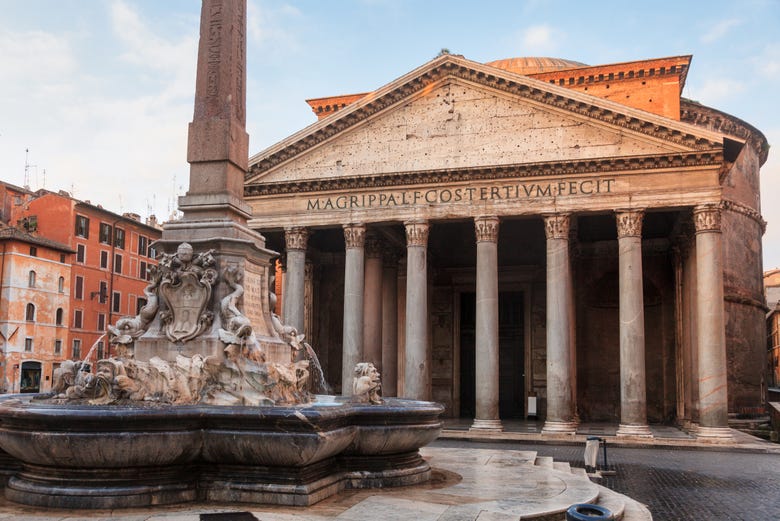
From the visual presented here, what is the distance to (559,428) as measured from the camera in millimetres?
21188

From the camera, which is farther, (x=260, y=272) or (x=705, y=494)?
(x=705, y=494)

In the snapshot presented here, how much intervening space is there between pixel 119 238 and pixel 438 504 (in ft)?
134

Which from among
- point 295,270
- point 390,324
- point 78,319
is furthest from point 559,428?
point 78,319

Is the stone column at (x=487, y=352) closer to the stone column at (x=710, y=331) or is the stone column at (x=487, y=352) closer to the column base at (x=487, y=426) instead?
the column base at (x=487, y=426)

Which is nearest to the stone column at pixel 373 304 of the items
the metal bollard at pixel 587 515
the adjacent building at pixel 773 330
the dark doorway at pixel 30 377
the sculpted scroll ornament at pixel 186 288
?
the sculpted scroll ornament at pixel 186 288

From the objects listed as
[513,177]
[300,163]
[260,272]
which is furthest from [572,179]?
[260,272]

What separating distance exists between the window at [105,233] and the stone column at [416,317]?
25629 mm

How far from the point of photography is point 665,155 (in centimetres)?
2111

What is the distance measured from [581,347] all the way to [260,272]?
73.6 feet

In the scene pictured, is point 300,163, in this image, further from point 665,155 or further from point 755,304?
point 755,304

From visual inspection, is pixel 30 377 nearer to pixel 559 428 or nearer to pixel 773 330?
pixel 559 428

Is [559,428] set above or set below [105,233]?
below

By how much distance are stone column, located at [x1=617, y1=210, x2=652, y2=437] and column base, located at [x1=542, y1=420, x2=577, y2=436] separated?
129 centimetres

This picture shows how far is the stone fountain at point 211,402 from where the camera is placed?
601 centimetres
